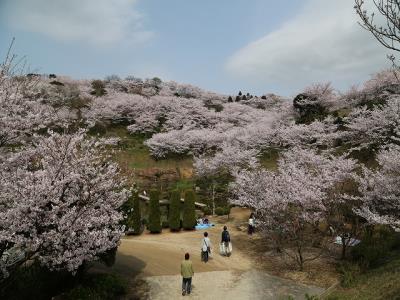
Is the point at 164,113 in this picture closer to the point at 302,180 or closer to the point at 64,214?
the point at 302,180

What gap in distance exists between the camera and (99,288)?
12.6m

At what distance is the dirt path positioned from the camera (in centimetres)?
1366

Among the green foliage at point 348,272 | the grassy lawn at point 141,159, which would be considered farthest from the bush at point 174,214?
the grassy lawn at point 141,159

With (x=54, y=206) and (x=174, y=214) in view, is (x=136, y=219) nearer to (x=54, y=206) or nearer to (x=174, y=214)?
(x=174, y=214)

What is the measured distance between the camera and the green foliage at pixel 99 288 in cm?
1174

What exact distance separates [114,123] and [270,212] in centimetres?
3851

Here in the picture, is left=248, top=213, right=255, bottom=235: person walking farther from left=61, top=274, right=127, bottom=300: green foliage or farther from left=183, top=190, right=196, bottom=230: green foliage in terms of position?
left=61, top=274, right=127, bottom=300: green foliage

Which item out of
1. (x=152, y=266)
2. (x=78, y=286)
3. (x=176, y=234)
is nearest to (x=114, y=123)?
(x=176, y=234)

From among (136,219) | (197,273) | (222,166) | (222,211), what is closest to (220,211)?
(222,211)

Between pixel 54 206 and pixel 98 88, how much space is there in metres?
62.4

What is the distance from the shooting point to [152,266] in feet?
53.6

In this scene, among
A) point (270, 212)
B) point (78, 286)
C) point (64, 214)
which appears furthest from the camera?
point (270, 212)

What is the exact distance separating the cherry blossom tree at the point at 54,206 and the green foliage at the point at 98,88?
5530 centimetres

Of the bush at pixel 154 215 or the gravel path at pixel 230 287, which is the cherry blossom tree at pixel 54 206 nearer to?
the gravel path at pixel 230 287
